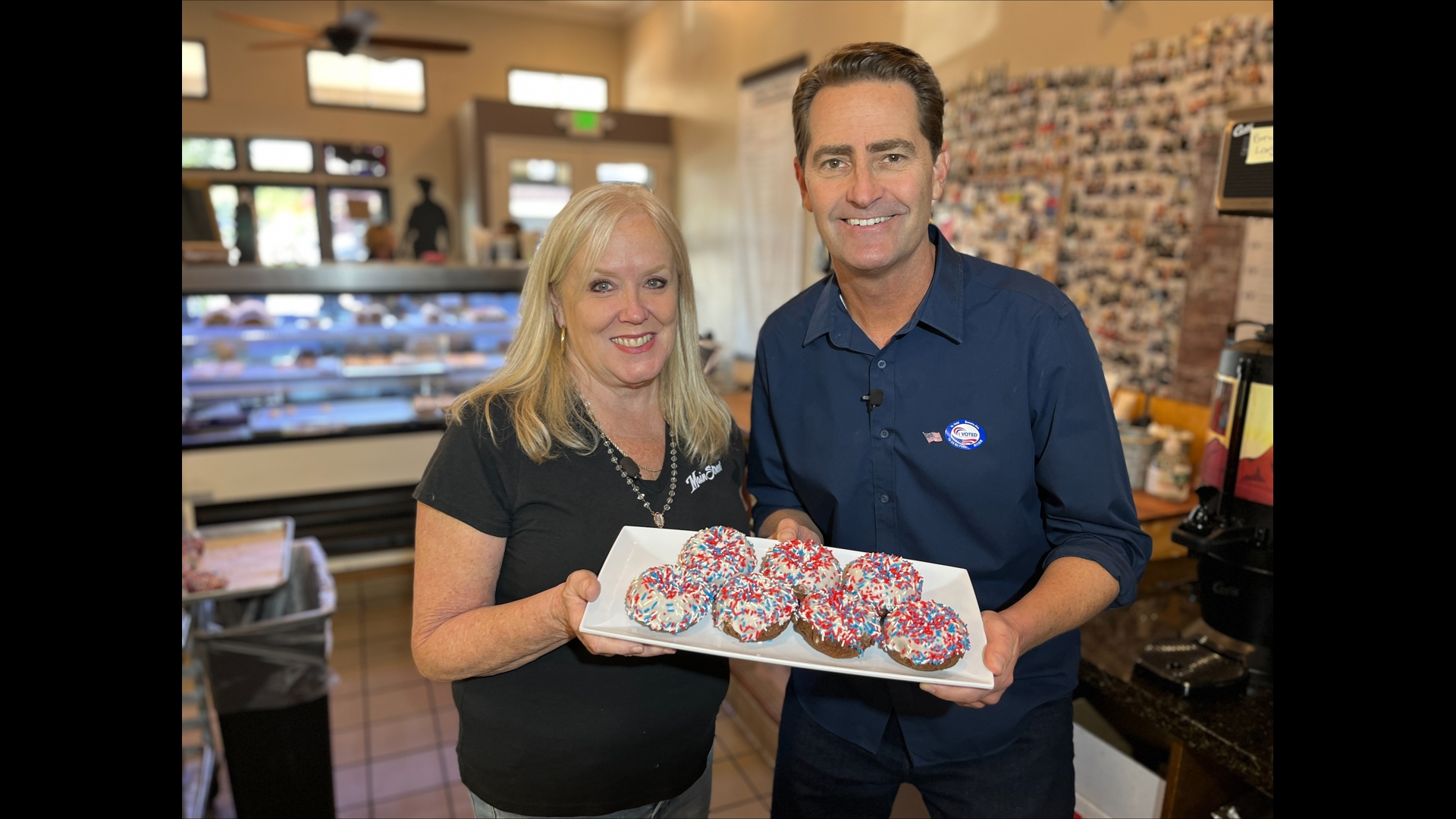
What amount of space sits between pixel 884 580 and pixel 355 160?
26.0 ft

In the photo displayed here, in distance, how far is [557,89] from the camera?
27.5 feet

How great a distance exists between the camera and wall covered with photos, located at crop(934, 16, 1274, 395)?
2506mm

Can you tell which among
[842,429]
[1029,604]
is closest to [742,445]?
[842,429]

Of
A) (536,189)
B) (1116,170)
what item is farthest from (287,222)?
(1116,170)

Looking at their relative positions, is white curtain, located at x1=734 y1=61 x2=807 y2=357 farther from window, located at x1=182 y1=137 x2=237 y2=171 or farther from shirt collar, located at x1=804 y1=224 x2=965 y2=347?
window, located at x1=182 y1=137 x2=237 y2=171

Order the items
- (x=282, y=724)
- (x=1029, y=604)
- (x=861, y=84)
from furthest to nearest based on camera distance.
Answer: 1. (x=282, y=724)
2. (x=861, y=84)
3. (x=1029, y=604)

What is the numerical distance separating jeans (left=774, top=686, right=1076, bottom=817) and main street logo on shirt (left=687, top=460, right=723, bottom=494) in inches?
18.5

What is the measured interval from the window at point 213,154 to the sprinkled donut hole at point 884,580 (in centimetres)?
797

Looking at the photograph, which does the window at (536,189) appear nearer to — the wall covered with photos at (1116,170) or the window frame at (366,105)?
the window frame at (366,105)

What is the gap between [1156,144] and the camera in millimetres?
2686
